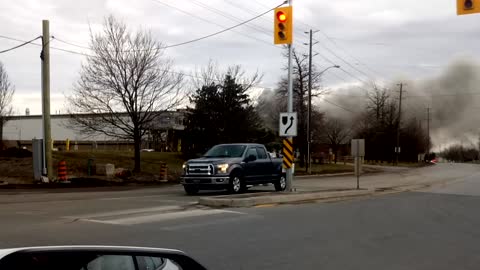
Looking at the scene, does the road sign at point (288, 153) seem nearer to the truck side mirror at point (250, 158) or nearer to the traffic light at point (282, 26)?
the truck side mirror at point (250, 158)

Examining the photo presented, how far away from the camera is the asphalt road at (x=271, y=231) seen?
845cm

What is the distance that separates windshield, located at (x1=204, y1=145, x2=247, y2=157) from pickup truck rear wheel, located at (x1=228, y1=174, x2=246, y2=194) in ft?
3.10

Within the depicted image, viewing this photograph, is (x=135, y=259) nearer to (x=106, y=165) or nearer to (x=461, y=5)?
(x=461, y=5)

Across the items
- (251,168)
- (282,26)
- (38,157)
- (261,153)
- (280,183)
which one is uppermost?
(282,26)

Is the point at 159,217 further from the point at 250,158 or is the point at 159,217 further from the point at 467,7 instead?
the point at 467,7

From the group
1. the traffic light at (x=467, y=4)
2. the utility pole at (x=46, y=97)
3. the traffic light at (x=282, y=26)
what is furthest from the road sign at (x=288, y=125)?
the utility pole at (x=46, y=97)

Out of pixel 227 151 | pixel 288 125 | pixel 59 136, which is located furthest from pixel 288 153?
pixel 59 136

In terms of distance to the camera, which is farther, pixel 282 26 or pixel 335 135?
pixel 335 135

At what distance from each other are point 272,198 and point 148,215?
494 centimetres

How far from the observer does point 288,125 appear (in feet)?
63.5

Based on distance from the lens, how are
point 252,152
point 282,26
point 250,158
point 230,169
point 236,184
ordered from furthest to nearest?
point 252,152
point 250,158
point 236,184
point 230,169
point 282,26

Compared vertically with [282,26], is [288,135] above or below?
below

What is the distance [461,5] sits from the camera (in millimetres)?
14547

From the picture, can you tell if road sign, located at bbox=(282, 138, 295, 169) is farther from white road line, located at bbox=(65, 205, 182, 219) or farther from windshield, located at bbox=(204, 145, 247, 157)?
white road line, located at bbox=(65, 205, 182, 219)
